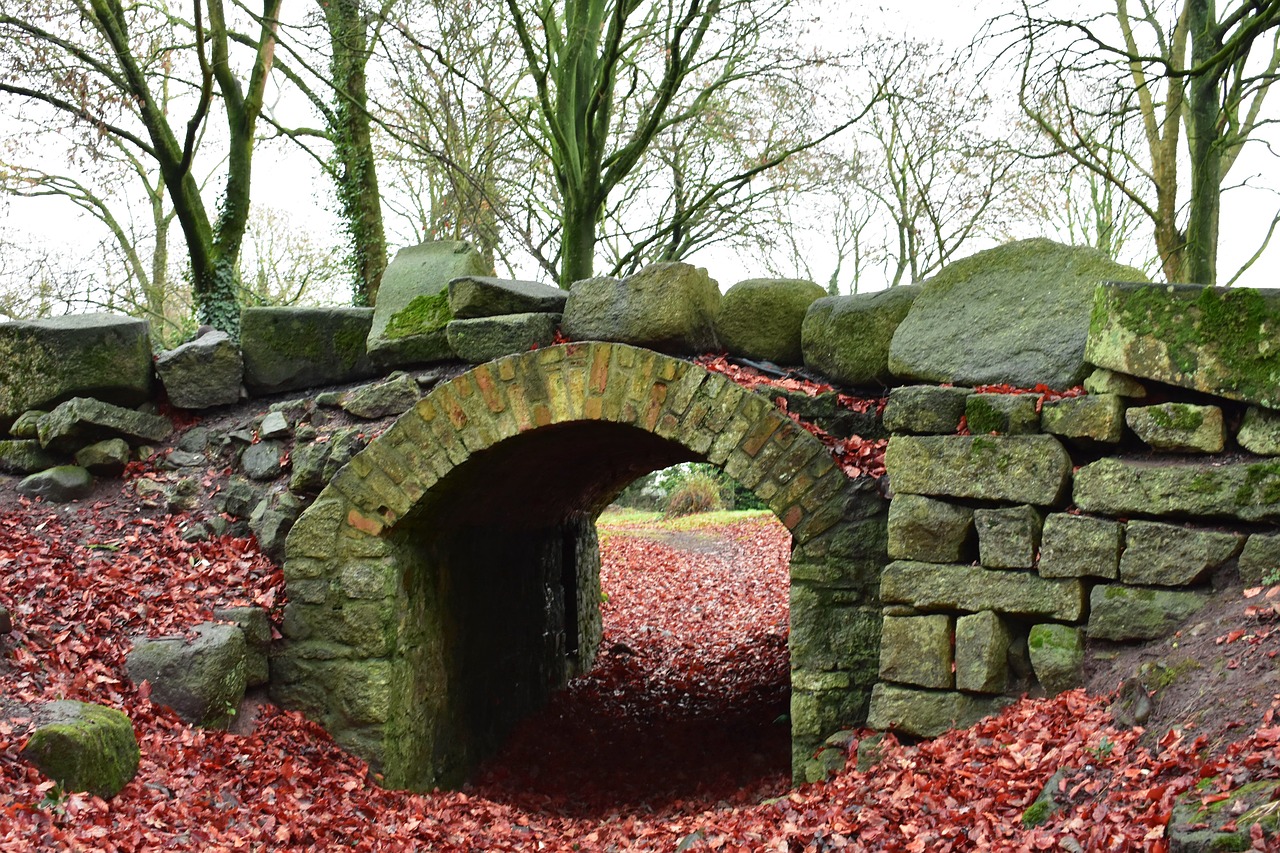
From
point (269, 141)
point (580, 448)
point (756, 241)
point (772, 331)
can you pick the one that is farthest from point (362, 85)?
point (772, 331)

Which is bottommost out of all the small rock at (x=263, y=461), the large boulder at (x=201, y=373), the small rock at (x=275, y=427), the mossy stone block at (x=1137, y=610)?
the mossy stone block at (x=1137, y=610)

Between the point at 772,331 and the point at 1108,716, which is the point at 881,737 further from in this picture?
the point at 772,331

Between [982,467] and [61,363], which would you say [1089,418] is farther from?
[61,363]

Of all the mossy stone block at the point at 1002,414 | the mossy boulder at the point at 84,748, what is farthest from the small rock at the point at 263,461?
the mossy stone block at the point at 1002,414

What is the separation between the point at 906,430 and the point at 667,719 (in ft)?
14.2

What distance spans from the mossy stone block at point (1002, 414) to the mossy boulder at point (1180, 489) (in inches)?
11.7

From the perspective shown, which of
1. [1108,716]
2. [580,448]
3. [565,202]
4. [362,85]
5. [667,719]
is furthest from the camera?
[362,85]

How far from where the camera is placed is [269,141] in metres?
12.4

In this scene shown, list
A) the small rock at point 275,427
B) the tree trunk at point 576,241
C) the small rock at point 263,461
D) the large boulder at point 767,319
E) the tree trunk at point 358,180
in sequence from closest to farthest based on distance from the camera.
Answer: the large boulder at point 767,319
the small rock at point 263,461
the small rock at point 275,427
the tree trunk at point 576,241
the tree trunk at point 358,180

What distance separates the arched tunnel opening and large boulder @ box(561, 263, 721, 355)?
520mm

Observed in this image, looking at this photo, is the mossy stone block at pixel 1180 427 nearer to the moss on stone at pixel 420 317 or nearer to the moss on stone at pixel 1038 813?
the moss on stone at pixel 1038 813

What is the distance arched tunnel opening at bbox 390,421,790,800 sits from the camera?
18.3ft

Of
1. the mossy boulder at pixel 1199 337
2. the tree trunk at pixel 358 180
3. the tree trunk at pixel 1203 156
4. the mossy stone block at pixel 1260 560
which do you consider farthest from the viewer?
the tree trunk at pixel 358 180

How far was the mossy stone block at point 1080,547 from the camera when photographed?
3.83 m
